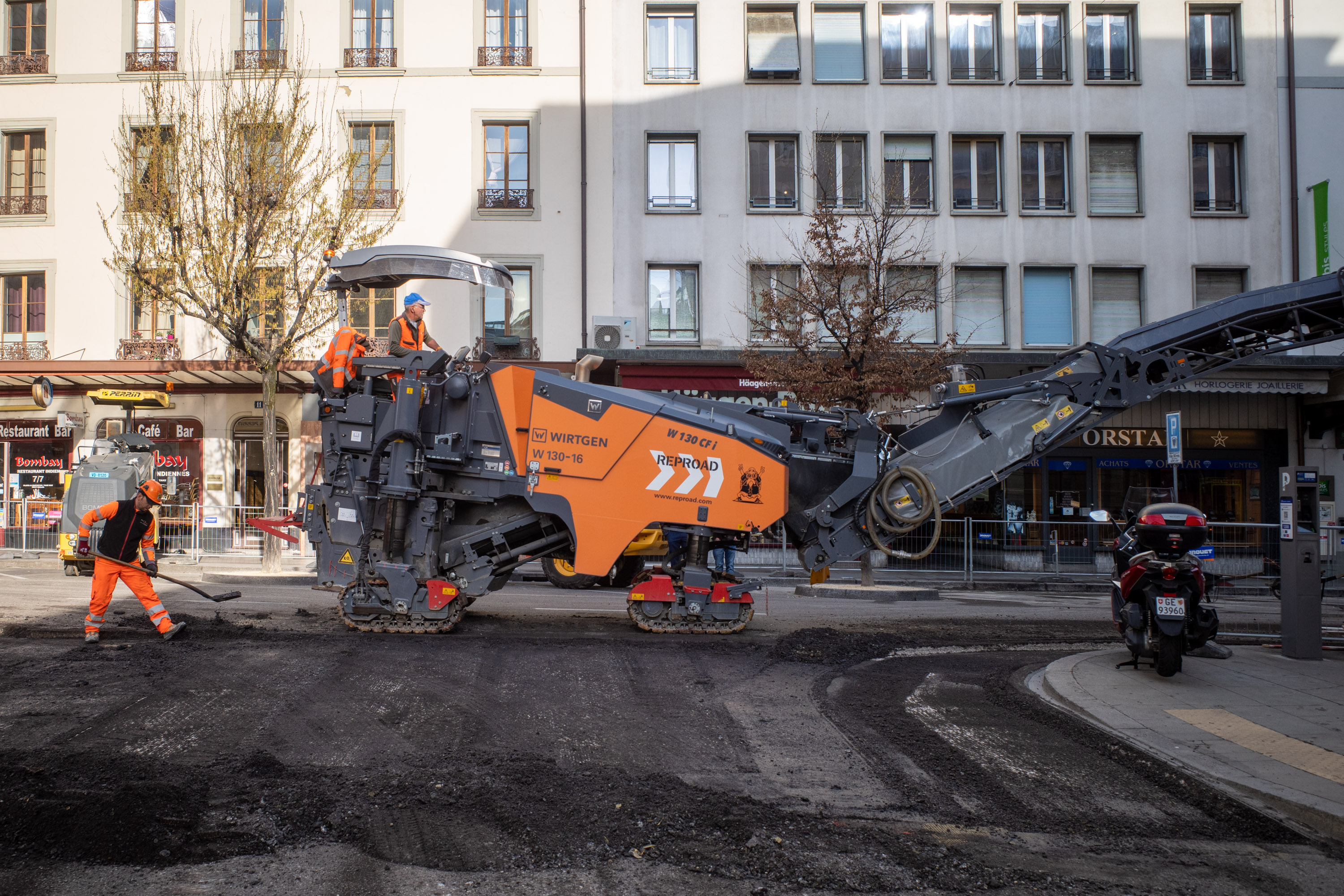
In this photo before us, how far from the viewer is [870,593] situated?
14.1 metres

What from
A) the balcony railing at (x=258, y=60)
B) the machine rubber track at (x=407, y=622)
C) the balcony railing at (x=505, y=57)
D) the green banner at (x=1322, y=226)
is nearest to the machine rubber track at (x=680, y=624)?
the machine rubber track at (x=407, y=622)

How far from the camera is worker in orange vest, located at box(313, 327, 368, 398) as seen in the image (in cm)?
834

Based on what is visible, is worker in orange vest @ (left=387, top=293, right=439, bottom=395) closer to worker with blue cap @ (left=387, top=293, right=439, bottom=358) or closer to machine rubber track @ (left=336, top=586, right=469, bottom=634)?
worker with blue cap @ (left=387, top=293, right=439, bottom=358)

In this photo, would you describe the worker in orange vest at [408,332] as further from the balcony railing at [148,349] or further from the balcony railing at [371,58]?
the balcony railing at [371,58]

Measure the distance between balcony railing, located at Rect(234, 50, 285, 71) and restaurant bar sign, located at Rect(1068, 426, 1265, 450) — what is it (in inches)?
794

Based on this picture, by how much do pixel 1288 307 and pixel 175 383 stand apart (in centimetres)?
2245

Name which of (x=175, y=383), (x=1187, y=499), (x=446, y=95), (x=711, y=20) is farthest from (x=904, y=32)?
(x=175, y=383)

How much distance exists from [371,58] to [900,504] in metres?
19.4

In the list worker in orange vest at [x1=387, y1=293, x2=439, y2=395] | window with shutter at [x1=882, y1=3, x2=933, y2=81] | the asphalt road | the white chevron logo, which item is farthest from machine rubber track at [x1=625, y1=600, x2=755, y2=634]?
window with shutter at [x1=882, y1=3, x2=933, y2=81]

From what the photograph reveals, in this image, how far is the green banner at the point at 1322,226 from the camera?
20562mm

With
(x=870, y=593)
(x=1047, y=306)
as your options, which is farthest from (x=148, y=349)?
(x=1047, y=306)

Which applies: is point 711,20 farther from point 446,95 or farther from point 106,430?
point 106,430

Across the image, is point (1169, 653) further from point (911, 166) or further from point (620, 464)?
point (911, 166)

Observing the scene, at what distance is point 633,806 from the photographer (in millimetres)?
4207
